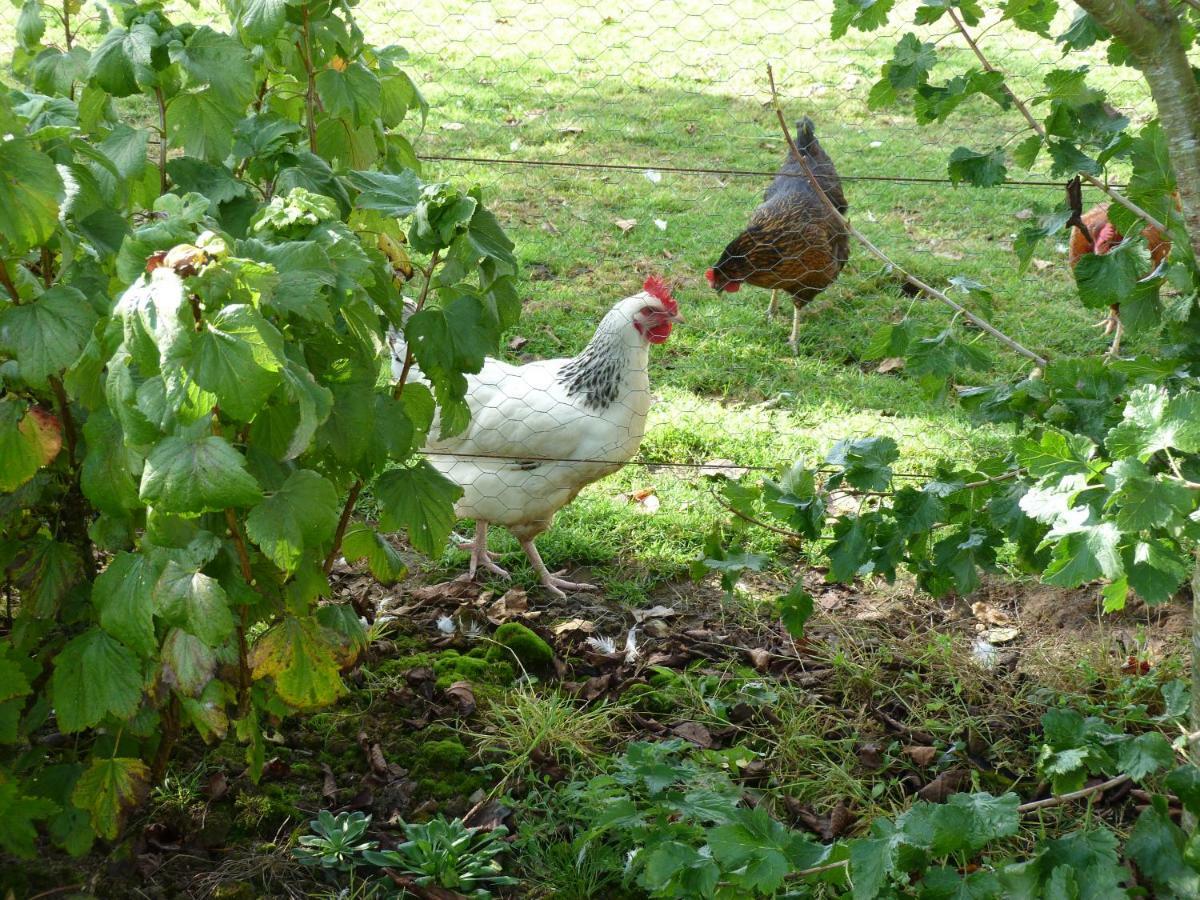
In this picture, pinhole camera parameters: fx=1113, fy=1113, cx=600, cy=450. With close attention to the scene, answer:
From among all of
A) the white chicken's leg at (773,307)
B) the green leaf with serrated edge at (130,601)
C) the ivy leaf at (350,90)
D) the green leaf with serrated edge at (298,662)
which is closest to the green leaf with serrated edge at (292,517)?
the green leaf with serrated edge at (130,601)

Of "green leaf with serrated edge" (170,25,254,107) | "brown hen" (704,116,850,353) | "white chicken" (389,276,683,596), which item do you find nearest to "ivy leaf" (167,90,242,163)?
"green leaf with serrated edge" (170,25,254,107)

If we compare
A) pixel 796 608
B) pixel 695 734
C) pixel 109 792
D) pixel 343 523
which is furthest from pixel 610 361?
pixel 109 792

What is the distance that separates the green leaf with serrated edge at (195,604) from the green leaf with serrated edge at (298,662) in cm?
28

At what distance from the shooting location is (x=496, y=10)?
731cm

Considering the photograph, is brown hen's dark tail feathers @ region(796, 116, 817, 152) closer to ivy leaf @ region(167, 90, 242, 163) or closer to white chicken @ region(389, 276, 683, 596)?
white chicken @ region(389, 276, 683, 596)

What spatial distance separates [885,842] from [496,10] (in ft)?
22.2

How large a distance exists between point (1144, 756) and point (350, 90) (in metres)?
1.76

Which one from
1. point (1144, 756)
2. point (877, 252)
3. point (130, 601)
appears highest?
point (877, 252)

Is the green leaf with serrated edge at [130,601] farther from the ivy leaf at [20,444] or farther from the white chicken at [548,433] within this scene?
the white chicken at [548,433]

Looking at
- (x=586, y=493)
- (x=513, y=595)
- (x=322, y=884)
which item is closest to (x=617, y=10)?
(x=586, y=493)

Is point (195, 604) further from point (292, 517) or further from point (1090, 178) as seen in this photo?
point (1090, 178)

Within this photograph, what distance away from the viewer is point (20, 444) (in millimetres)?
1710

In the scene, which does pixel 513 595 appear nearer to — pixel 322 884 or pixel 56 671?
pixel 322 884

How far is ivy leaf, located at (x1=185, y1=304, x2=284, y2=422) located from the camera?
1291mm
